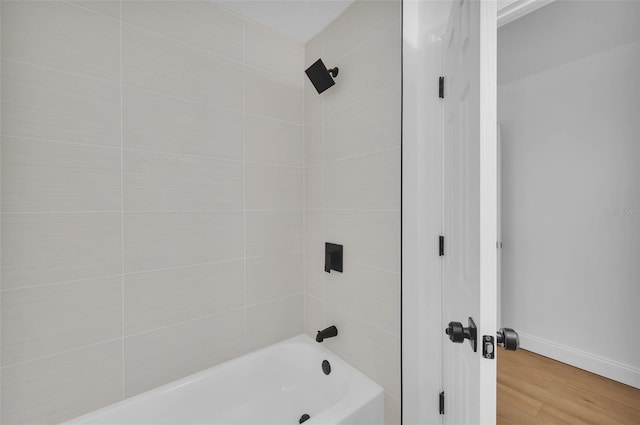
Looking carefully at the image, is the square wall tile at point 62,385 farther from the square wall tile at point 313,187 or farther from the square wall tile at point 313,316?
the square wall tile at point 313,187

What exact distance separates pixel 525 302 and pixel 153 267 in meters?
2.70

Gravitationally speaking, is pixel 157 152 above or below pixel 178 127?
below

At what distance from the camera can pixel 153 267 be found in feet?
4.02

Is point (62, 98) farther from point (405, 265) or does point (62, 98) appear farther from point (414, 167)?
point (405, 265)

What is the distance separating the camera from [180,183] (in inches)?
50.6

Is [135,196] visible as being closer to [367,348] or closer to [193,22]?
[193,22]

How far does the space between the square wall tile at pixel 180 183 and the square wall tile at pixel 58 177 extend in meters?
0.06

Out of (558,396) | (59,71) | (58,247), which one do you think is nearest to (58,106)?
(59,71)

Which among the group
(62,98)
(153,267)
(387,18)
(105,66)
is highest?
(387,18)

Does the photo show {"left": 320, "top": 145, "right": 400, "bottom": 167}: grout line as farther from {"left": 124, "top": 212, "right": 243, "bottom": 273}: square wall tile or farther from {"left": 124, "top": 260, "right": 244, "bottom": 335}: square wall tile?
{"left": 124, "top": 260, "right": 244, "bottom": 335}: square wall tile

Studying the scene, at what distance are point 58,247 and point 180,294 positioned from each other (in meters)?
0.49

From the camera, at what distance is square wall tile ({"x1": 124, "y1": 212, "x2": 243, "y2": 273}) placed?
1179mm

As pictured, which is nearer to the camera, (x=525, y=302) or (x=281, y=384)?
(x=281, y=384)

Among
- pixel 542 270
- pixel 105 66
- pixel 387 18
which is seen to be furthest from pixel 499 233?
pixel 105 66
